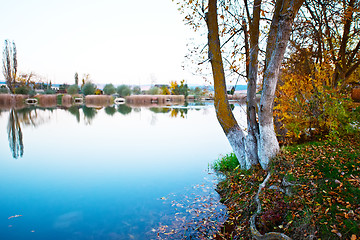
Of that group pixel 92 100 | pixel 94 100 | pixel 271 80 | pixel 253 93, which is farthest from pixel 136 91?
pixel 271 80

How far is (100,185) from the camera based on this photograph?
20.7 ft

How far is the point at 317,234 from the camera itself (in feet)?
8.65

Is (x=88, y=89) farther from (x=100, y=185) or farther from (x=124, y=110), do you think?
(x=100, y=185)

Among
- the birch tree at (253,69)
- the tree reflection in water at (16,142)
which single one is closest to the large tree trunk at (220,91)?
the birch tree at (253,69)

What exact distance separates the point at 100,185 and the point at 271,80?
200 inches

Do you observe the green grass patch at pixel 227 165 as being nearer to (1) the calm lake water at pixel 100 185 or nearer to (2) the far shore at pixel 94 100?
(1) the calm lake water at pixel 100 185

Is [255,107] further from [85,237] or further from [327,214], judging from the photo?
[85,237]

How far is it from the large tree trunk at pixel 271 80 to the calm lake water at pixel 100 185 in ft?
5.25

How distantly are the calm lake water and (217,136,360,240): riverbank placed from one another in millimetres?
810

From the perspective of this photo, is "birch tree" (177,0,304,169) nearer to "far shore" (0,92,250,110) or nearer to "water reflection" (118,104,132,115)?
"water reflection" (118,104,132,115)

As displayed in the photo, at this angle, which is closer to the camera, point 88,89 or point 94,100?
point 94,100

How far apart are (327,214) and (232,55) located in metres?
4.24

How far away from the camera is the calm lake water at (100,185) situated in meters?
4.29

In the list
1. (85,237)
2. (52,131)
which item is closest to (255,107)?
(85,237)
